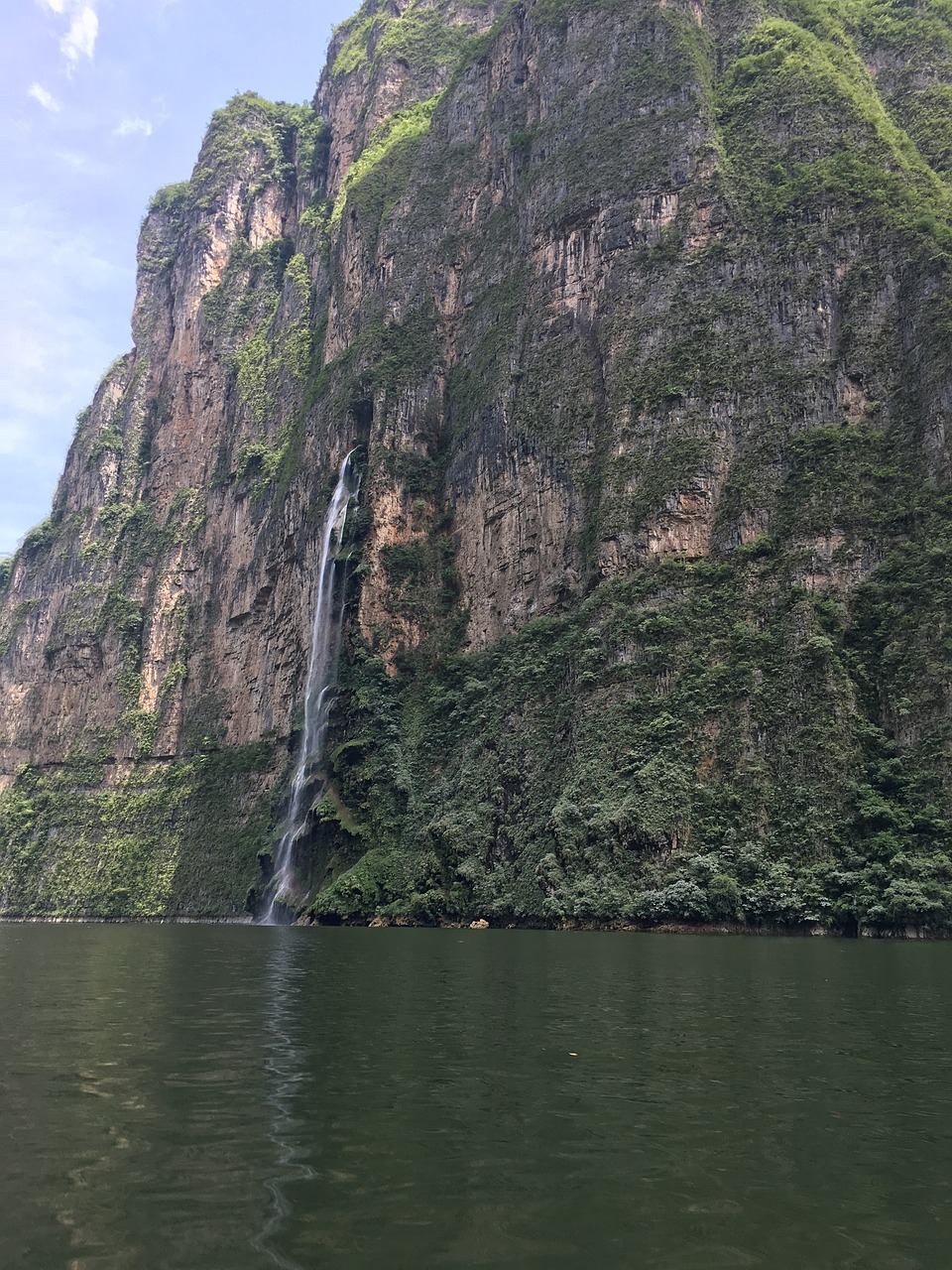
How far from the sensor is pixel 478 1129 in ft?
37.4

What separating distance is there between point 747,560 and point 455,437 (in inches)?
1465

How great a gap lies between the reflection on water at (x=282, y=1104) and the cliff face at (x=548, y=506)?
35477 mm

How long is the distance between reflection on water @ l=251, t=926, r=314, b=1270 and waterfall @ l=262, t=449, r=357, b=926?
56823 millimetres

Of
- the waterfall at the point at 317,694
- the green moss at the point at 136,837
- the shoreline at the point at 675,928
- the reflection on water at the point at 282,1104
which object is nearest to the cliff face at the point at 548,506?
the green moss at the point at 136,837

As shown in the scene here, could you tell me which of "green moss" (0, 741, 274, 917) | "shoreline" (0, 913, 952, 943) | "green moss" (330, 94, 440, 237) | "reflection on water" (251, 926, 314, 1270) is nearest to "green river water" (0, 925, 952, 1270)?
"reflection on water" (251, 926, 314, 1270)

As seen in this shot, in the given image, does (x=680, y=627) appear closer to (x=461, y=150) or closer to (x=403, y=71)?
(x=461, y=150)

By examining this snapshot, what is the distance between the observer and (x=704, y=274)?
3078 inches

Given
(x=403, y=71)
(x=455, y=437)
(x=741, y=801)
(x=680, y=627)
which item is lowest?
(x=741, y=801)

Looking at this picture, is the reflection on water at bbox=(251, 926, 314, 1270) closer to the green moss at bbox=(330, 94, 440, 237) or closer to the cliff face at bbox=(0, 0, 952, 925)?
the cliff face at bbox=(0, 0, 952, 925)

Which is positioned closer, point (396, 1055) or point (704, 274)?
point (396, 1055)

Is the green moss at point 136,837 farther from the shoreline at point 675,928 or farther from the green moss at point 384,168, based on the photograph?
the green moss at point 384,168

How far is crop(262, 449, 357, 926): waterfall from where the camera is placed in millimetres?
81188

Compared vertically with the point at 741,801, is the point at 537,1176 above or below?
below

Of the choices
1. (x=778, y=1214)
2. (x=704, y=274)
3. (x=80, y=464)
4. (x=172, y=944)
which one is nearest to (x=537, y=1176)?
(x=778, y=1214)
